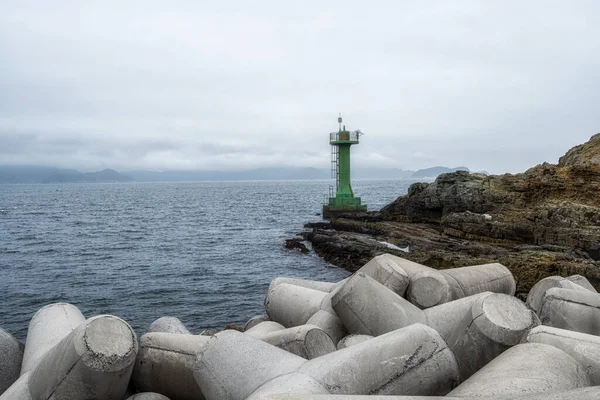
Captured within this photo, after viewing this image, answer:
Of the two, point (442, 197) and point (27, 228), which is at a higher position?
point (442, 197)

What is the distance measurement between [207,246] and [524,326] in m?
28.6

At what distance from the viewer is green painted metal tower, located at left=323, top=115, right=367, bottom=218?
40562 millimetres

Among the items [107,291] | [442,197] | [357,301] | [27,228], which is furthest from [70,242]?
[357,301]

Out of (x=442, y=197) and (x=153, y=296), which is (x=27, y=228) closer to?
(x=153, y=296)

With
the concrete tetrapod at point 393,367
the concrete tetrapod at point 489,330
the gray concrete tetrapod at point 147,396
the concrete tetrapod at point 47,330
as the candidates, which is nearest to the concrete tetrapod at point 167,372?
the gray concrete tetrapod at point 147,396

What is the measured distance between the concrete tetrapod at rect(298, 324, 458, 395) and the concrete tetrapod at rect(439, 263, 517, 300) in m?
2.93

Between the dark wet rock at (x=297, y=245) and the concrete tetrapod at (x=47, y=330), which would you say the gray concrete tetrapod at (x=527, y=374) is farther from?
the dark wet rock at (x=297, y=245)

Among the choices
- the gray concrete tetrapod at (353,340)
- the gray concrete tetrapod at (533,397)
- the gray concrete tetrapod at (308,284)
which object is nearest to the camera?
the gray concrete tetrapod at (533,397)

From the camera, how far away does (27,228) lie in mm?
44938

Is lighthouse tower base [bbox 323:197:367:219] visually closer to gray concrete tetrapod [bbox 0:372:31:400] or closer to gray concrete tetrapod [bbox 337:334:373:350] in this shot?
gray concrete tetrapod [bbox 337:334:373:350]

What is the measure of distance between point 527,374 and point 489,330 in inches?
40.8

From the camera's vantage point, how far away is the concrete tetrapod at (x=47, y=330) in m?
5.27

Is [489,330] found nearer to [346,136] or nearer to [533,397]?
[533,397]

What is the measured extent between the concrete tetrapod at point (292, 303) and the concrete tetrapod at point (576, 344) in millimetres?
2996
